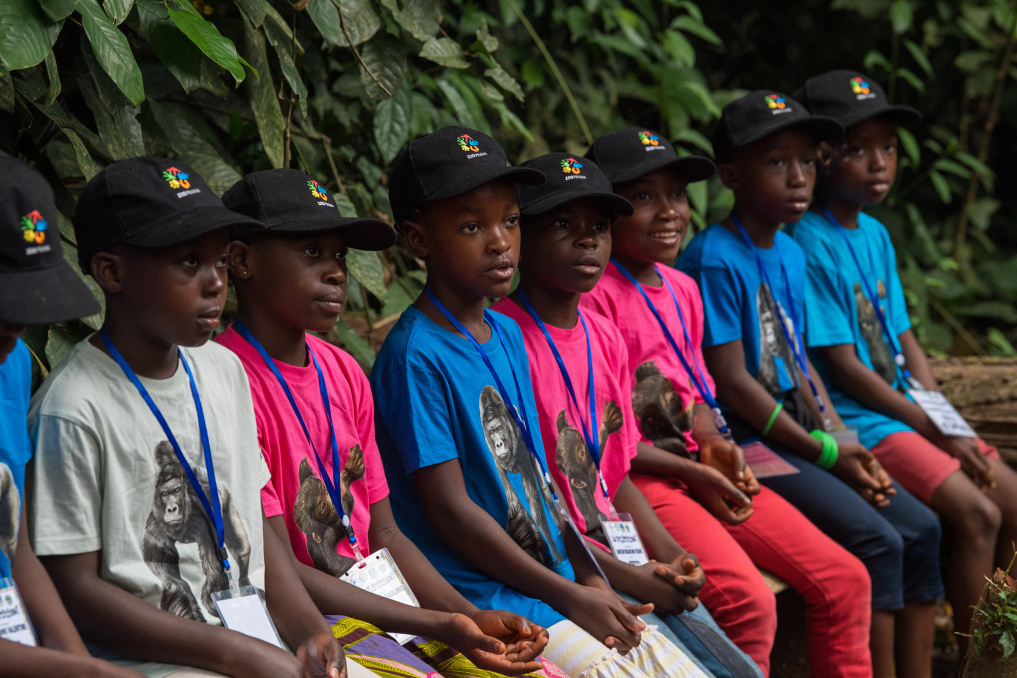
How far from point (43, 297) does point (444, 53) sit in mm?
2037

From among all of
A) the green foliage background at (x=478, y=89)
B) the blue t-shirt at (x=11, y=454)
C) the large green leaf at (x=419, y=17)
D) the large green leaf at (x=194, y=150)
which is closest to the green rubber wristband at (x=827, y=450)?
the green foliage background at (x=478, y=89)

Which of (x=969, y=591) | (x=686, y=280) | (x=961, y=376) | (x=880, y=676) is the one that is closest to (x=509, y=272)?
(x=686, y=280)

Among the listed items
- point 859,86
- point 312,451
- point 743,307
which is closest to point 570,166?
point 743,307

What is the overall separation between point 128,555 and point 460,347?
97 centimetres

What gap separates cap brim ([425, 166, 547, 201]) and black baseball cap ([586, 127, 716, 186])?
0.69m

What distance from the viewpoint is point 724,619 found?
2900 millimetres

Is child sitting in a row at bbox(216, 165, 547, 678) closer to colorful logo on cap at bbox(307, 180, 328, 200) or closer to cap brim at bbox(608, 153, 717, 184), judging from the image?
colorful logo on cap at bbox(307, 180, 328, 200)

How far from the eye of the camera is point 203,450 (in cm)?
204

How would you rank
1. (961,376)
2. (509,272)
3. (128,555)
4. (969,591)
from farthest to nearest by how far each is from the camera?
(961,376) < (969,591) < (509,272) < (128,555)

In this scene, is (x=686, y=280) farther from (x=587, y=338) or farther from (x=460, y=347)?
(x=460, y=347)

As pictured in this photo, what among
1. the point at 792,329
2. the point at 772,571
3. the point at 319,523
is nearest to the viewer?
the point at 319,523

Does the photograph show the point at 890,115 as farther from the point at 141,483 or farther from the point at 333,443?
the point at 141,483

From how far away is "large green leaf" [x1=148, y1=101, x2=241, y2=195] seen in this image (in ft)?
9.27

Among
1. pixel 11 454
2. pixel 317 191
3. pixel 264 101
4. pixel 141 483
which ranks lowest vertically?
pixel 141 483
